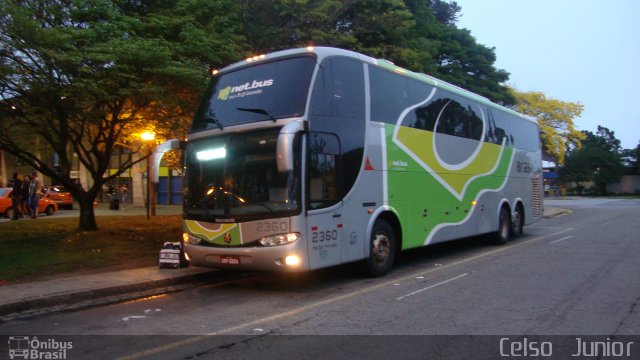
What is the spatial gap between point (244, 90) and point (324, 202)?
2475mm

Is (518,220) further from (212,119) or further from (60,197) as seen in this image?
(60,197)

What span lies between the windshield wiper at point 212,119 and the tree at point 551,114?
32844 mm

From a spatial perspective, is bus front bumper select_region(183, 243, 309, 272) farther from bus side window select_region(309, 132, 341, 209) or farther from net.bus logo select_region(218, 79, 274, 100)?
net.bus logo select_region(218, 79, 274, 100)

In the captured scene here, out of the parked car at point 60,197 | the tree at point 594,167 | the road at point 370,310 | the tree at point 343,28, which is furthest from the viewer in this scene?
the tree at point 594,167

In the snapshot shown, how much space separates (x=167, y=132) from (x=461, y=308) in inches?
397

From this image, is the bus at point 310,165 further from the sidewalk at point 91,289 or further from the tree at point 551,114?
the tree at point 551,114

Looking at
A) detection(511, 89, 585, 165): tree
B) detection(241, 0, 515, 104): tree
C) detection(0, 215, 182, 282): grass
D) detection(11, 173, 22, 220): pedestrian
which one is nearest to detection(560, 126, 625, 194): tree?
detection(511, 89, 585, 165): tree

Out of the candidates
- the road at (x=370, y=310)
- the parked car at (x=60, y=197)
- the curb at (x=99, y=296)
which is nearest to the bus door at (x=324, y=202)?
the road at (x=370, y=310)

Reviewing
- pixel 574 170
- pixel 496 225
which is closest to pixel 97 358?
pixel 496 225

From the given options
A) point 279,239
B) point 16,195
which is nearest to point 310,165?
point 279,239

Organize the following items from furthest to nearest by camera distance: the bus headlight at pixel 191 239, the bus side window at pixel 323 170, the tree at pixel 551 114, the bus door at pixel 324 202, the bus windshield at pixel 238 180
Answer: the tree at pixel 551 114
the bus headlight at pixel 191 239
the bus side window at pixel 323 170
the bus door at pixel 324 202
the bus windshield at pixel 238 180

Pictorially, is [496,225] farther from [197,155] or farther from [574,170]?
[574,170]

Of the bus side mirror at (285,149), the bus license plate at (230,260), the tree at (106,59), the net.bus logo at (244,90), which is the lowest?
the bus license plate at (230,260)

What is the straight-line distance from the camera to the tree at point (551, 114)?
38188 millimetres
